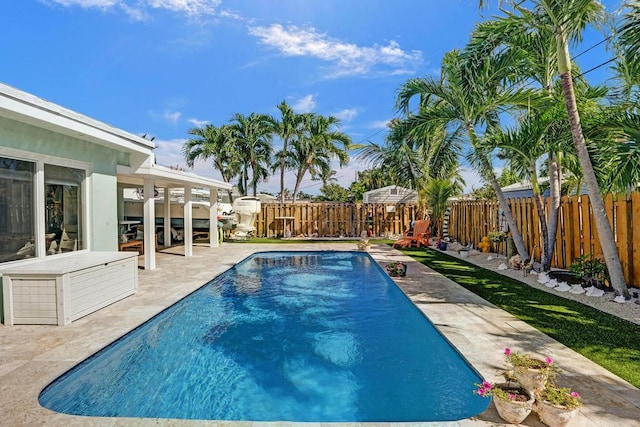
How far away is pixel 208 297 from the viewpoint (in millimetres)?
6578

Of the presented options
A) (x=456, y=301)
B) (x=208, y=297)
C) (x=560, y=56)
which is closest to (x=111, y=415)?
(x=208, y=297)

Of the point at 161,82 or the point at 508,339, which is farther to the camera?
the point at 161,82

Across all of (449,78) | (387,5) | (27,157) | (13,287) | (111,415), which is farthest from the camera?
(387,5)

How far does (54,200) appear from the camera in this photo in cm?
568

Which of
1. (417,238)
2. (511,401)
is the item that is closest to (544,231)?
(417,238)

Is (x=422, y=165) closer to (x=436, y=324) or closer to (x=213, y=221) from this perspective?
(x=213, y=221)

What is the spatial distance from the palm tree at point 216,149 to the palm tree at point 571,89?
62.5ft

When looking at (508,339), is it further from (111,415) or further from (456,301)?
(111,415)

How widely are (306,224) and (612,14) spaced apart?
14.2 metres

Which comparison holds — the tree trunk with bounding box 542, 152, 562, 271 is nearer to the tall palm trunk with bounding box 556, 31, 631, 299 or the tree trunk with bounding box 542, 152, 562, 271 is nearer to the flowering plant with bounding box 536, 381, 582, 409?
the tall palm trunk with bounding box 556, 31, 631, 299

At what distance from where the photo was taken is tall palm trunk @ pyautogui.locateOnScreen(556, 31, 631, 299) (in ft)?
18.1

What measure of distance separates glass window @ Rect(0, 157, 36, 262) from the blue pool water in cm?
222

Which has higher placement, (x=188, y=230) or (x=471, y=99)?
(x=471, y=99)

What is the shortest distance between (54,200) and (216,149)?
60.8 ft
